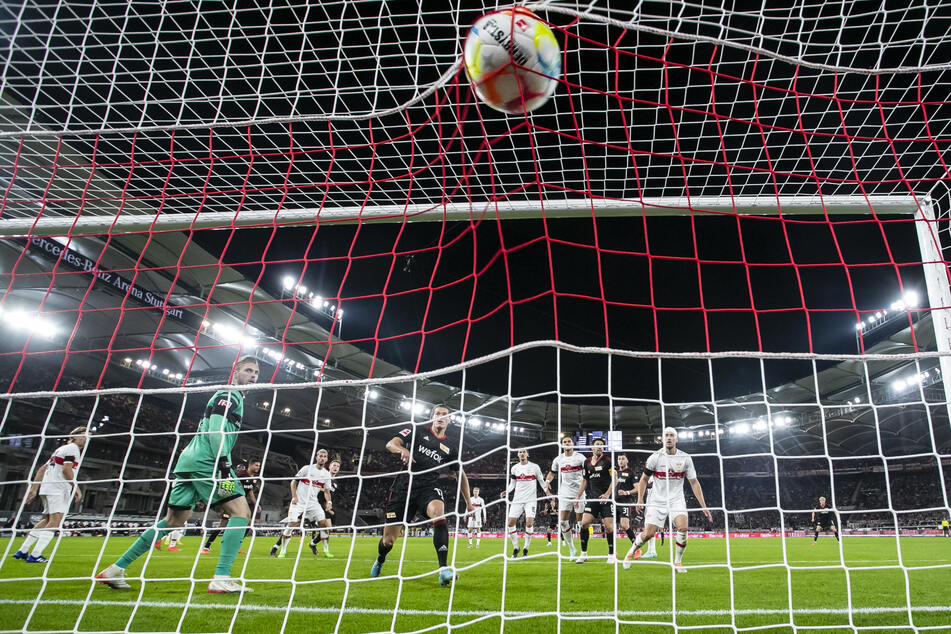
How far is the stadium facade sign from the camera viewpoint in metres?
15.2

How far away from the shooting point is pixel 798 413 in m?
28.1

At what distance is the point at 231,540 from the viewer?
13.8 ft

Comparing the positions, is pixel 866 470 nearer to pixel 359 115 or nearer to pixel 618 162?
pixel 618 162

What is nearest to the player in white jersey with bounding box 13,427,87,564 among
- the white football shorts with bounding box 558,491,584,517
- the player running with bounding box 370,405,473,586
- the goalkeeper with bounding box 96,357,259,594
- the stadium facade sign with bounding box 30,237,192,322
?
the goalkeeper with bounding box 96,357,259,594

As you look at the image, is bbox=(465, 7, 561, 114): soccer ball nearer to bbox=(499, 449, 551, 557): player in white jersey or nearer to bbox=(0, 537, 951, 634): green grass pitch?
bbox=(0, 537, 951, 634): green grass pitch

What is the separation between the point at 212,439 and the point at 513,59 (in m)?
3.41

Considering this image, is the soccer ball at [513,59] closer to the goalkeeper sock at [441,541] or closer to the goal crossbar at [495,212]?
the goal crossbar at [495,212]

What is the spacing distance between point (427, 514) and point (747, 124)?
4.48 m

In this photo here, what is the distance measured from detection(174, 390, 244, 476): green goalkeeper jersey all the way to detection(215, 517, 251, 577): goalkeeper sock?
1.32ft

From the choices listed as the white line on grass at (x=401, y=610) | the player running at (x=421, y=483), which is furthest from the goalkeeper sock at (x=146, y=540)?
the player running at (x=421, y=483)

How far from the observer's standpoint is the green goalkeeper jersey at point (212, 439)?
14.0ft

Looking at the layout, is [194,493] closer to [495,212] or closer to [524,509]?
[495,212]

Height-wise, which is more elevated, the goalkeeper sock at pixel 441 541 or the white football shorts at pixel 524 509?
the white football shorts at pixel 524 509

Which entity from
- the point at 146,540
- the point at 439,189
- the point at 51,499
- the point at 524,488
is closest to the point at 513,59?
the point at 439,189
